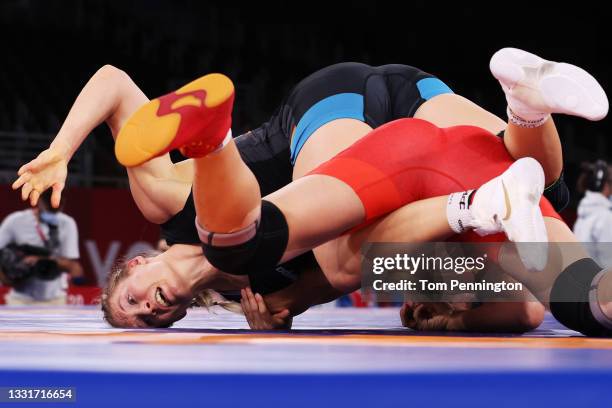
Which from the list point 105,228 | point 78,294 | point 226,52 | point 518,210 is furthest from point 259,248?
point 226,52

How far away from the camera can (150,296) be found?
208 cm

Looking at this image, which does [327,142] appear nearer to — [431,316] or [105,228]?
[431,316]

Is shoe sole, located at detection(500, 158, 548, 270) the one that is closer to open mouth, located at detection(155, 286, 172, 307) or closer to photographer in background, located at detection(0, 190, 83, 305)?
open mouth, located at detection(155, 286, 172, 307)

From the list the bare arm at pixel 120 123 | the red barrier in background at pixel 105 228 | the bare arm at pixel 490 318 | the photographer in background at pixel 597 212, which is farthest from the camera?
the red barrier in background at pixel 105 228

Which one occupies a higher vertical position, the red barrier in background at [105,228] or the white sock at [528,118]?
the white sock at [528,118]

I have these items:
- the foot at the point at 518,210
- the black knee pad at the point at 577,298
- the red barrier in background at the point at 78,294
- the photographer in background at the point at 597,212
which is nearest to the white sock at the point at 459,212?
the foot at the point at 518,210

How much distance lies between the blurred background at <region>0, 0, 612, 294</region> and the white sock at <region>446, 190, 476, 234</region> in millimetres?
4829

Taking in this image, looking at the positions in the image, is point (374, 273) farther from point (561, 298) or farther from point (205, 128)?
point (205, 128)

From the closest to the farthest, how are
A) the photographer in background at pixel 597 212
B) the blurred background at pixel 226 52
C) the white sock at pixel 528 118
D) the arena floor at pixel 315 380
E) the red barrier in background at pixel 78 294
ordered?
1. the arena floor at pixel 315 380
2. the white sock at pixel 528 118
3. the photographer in background at pixel 597 212
4. the red barrier in background at pixel 78 294
5. the blurred background at pixel 226 52

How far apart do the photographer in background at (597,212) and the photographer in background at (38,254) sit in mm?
3004

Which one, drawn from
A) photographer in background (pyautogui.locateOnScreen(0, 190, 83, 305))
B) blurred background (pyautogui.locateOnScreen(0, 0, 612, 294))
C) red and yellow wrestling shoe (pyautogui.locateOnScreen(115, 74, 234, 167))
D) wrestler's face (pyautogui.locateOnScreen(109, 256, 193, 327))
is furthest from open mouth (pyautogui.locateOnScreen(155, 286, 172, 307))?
blurred background (pyautogui.locateOnScreen(0, 0, 612, 294))

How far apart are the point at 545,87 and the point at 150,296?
1.02 metres

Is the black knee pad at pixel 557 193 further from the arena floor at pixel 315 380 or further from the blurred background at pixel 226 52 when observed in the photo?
the blurred background at pixel 226 52

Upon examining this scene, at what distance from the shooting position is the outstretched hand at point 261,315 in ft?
6.71
